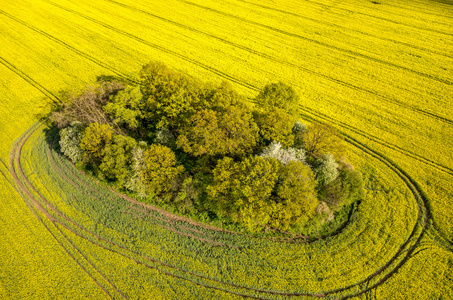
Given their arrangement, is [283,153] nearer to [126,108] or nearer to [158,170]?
[158,170]

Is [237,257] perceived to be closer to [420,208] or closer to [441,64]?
[420,208]

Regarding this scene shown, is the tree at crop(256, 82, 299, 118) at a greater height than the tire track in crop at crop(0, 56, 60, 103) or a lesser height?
greater

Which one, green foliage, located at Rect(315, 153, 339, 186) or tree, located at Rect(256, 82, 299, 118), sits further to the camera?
tree, located at Rect(256, 82, 299, 118)

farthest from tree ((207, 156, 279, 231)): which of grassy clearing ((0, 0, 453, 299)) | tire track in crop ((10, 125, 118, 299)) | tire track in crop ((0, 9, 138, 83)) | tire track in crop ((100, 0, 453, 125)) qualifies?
tire track in crop ((0, 9, 138, 83))

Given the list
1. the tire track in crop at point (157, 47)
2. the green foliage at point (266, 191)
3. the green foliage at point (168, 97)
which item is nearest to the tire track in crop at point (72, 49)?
the tire track in crop at point (157, 47)

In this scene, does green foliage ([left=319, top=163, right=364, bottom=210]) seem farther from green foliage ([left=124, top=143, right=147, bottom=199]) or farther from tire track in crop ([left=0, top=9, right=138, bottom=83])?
tire track in crop ([left=0, top=9, right=138, bottom=83])

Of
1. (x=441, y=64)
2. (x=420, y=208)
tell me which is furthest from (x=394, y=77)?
(x=420, y=208)
